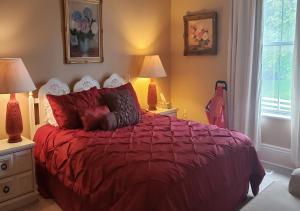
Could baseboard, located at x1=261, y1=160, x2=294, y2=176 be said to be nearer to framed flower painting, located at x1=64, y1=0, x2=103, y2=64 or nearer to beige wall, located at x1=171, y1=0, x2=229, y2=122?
beige wall, located at x1=171, y1=0, x2=229, y2=122

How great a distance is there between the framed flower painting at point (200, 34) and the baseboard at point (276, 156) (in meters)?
1.46

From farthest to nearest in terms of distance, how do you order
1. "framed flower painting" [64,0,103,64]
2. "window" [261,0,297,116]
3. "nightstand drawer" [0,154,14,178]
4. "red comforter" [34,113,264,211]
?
"window" [261,0,297,116], "framed flower painting" [64,0,103,64], "nightstand drawer" [0,154,14,178], "red comforter" [34,113,264,211]

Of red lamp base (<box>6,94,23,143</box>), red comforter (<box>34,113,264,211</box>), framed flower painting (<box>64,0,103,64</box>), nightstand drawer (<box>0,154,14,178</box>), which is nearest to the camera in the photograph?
red comforter (<box>34,113,264,211</box>)

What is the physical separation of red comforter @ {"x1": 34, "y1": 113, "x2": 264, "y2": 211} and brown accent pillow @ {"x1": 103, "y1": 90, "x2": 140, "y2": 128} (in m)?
0.12

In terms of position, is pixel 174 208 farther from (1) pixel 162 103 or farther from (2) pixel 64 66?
(1) pixel 162 103

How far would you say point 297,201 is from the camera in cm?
189

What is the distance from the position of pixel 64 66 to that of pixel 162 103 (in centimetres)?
160

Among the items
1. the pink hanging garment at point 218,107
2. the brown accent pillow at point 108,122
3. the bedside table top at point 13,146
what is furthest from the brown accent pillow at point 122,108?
the pink hanging garment at point 218,107

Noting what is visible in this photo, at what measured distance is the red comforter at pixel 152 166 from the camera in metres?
1.94

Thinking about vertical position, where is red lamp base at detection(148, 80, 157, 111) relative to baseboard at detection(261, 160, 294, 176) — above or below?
above

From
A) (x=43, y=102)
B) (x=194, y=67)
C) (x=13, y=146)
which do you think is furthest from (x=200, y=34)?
(x=13, y=146)

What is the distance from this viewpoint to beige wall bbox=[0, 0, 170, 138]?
3004 millimetres

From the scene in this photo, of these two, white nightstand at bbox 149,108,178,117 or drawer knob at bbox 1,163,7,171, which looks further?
white nightstand at bbox 149,108,178,117

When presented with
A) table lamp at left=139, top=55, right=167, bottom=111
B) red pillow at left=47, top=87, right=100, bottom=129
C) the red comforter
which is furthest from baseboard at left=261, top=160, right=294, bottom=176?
red pillow at left=47, top=87, right=100, bottom=129
